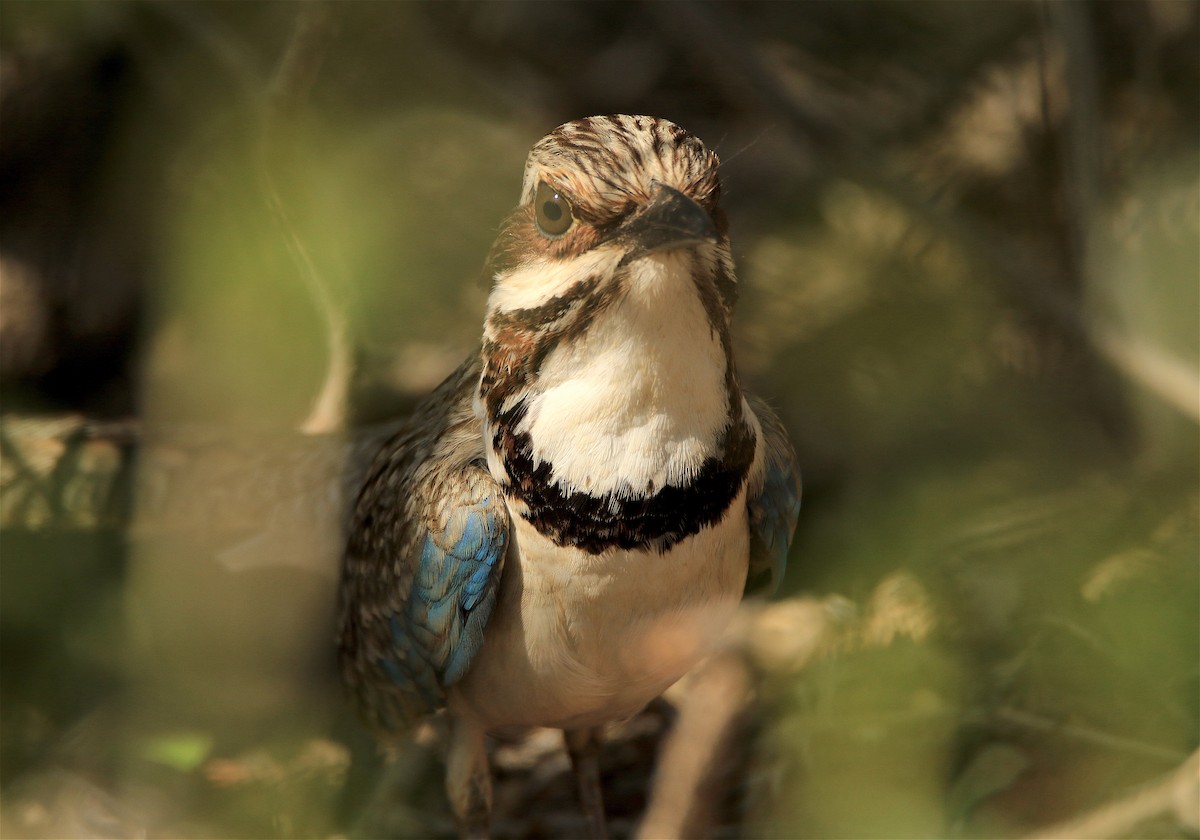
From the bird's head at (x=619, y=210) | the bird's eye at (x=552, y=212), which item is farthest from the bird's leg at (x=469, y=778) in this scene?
the bird's eye at (x=552, y=212)

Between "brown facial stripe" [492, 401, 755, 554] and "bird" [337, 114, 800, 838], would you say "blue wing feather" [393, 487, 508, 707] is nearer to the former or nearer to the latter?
"bird" [337, 114, 800, 838]

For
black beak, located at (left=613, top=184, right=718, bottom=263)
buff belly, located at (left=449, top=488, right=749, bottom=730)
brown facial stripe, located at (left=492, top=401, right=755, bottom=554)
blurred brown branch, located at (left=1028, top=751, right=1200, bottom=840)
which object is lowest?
blurred brown branch, located at (left=1028, top=751, right=1200, bottom=840)

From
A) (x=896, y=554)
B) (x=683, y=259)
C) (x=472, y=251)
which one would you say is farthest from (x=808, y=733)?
(x=472, y=251)

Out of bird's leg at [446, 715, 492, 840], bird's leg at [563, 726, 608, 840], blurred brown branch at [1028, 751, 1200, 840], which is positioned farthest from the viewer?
bird's leg at [563, 726, 608, 840]

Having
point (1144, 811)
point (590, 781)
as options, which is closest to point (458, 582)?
point (590, 781)

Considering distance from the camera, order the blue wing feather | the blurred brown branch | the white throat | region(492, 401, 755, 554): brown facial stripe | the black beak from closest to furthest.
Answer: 1. the black beak
2. the white throat
3. region(492, 401, 755, 554): brown facial stripe
4. the blue wing feather
5. the blurred brown branch

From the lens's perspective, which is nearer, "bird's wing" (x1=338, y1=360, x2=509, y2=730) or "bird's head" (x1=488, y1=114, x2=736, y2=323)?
"bird's head" (x1=488, y1=114, x2=736, y2=323)

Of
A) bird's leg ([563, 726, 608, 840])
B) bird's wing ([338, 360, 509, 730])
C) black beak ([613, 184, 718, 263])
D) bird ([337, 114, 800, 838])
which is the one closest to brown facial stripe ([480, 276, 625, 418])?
bird ([337, 114, 800, 838])

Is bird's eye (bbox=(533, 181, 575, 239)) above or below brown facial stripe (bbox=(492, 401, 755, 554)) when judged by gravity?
above
